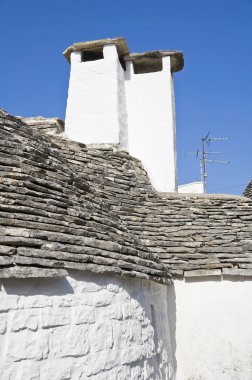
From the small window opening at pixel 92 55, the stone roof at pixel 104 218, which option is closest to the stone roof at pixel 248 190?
the stone roof at pixel 104 218

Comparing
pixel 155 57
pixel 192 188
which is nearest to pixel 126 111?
pixel 155 57

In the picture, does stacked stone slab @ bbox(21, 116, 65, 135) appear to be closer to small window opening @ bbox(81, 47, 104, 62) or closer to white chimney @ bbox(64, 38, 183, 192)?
white chimney @ bbox(64, 38, 183, 192)

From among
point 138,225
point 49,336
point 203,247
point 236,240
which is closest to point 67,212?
point 49,336

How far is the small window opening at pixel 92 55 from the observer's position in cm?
1175

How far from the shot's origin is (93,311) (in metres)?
4.09

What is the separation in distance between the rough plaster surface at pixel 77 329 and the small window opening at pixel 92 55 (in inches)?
341

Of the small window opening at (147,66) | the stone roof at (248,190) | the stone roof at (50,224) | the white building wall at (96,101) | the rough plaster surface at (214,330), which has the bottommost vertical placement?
the rough plaster surface at (214,330)

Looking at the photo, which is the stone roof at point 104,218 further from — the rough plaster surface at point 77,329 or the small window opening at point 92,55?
the small window opening at point 92,55

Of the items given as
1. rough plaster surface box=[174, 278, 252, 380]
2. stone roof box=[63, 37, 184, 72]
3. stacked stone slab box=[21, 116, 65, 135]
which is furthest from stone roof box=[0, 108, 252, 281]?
stone roof box=[63, 37, 184, 72]

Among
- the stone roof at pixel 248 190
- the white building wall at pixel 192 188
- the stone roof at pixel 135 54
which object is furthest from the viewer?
the white building wall at pixel 192 188

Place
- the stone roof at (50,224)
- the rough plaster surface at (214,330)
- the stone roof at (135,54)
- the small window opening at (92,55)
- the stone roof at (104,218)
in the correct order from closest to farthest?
the stone roof at (50,224) < the stone roof at (104,218) < the rough plaster surface at (214,330) < the stone roof at (135,54) < the small window opening at (92,55)

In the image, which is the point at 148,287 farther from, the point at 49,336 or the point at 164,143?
the point at 164,143

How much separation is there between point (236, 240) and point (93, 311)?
12.7 ft

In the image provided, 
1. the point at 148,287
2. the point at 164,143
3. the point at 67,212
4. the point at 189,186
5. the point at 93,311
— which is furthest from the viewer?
the point at 189,186
